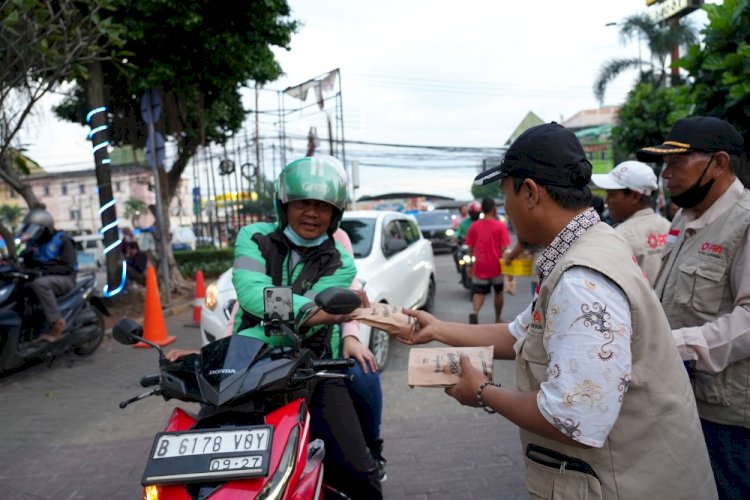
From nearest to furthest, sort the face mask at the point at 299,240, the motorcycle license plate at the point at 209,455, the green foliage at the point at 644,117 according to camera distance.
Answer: the motorcycle license plate at the point at 209,455
the face mask at the point at 299,240
the green foliage at the point at 644,117

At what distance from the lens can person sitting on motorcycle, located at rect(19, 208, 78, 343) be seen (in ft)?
19.7

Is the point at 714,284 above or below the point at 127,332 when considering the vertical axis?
above

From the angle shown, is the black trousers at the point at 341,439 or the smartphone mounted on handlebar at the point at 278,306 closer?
the smartphone mounted on handlebar at the point at 278,306

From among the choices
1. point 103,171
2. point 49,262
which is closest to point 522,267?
point 49,262

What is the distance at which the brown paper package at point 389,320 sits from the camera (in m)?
2.11

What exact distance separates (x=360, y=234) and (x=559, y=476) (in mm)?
5483

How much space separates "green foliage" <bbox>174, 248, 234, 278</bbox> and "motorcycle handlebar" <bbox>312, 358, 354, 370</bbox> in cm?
1356

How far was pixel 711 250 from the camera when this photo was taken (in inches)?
81.1

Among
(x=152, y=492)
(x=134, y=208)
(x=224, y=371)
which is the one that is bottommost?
(x=134, y=208)

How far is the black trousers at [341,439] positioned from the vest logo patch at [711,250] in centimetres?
145

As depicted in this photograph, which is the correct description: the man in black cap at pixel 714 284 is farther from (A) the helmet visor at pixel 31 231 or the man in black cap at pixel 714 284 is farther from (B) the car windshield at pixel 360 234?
(A) the helmet visor at pixel 31 231

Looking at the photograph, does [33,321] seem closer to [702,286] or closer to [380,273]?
[380,273]

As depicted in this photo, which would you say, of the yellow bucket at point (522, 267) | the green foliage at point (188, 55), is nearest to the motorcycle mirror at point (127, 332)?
the yellow bucket at point (522, 267)

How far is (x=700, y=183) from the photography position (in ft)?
7.22
